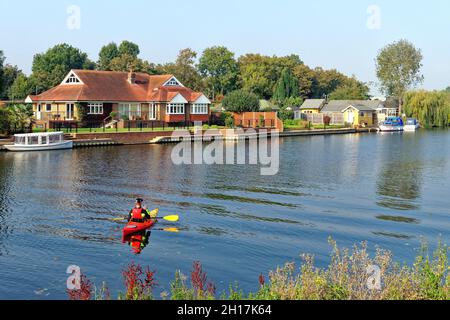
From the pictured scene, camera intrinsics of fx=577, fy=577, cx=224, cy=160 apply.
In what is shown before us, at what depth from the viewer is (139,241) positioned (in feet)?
77.7

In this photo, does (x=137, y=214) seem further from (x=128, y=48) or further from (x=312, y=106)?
(x=128, y=48)

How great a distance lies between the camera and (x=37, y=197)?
108 feet

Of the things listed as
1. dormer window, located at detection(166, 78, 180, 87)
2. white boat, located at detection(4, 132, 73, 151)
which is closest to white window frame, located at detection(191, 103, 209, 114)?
dormer window, located at detection(166, 78, 180, 87)

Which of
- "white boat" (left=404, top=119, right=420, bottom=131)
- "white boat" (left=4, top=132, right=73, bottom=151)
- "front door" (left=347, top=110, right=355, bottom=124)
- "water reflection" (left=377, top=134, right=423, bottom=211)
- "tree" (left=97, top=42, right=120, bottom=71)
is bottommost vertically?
"water reflection" (left=377, top=134, right=423, bottom=211)

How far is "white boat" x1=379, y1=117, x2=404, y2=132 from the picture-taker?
10350 centimetres

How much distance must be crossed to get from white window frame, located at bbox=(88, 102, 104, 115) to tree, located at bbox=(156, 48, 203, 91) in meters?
38.0

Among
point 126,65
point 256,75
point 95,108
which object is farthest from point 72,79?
point 256,75

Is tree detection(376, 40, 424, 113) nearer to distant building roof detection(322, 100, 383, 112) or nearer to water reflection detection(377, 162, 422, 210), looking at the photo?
distant building roof detection(322, 100, 383, 112)

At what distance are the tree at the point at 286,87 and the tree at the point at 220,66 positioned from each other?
9660mm

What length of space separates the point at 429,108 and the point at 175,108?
57.5 metres

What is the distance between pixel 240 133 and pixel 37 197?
156 ft

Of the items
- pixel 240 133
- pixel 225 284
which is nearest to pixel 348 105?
pixel 240 133

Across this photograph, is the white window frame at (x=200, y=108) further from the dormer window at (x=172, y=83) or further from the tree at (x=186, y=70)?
the tree at (x=186, y=70)
